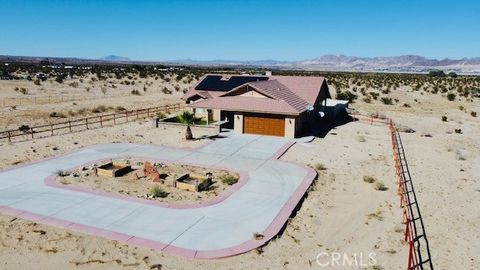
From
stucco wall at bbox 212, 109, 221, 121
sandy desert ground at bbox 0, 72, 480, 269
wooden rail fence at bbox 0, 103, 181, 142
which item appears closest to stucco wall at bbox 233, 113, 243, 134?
sandy desert ground at bbox 0, 72, 480, 269

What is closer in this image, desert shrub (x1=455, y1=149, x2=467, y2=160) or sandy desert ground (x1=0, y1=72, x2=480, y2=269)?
sandy desert ground (x1=0, y1=72, x2=480, y2=269)

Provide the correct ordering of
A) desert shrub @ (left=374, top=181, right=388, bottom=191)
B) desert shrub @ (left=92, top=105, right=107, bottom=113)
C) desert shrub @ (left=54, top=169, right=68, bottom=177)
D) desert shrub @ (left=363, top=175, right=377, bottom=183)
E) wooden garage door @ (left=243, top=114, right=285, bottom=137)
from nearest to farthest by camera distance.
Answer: desert shrub @ (left=374, top=181, right=388, bottom=191), desert shrub @ (left=54, top=169, right=68, bottom=177), desert shrub @ (left=363, top=175, right=377, bottom=183), wooden garage door @ (left=243, top=114, right=285, bottom=137), desert shrub @ (left=92, top=105, right=107, bottom=113)

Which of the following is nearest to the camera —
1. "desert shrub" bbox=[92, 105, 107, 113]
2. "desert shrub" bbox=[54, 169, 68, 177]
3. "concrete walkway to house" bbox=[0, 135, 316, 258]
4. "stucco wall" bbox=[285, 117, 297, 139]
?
"concrete walkway to house" bbox=[0, 135, 316, 258]

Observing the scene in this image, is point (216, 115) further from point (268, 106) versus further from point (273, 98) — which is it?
point (268, 106)

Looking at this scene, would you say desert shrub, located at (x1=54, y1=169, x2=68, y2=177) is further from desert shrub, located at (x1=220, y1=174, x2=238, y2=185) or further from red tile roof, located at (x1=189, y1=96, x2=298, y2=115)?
red tile roof, located at (x1=189, y1=96, x2=298, y2=115)

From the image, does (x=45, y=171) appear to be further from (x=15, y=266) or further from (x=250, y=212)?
(x=250, y=212)

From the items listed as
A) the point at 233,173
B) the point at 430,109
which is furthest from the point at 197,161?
the point at 430,109

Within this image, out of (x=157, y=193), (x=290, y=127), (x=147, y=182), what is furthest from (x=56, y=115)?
(x=157, y=193)
